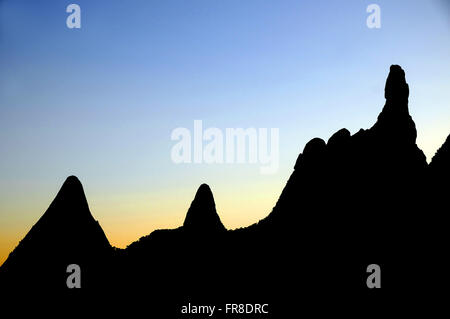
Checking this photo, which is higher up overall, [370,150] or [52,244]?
[370,150]

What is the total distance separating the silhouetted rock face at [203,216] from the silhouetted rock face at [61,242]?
14.1 meters

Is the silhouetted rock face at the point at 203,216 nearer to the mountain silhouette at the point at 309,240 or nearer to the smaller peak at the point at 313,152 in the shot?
the mountain silhouette at the point at 309,240

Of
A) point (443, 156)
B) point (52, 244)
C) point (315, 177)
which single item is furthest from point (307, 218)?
point (52, 244)

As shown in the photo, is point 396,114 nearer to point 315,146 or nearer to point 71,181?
point 315,146

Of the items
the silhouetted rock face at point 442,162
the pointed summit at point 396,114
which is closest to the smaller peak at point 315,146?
the pointed summit at point 396,114

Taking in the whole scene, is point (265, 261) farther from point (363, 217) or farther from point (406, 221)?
point (406, 221)

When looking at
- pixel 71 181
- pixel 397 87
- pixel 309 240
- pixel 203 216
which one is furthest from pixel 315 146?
pixel 71 181

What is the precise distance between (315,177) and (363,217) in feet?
27.7

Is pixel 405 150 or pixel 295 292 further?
pixel 405 150

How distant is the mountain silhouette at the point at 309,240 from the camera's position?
138 ft

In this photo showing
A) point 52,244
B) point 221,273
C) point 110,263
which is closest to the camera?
point 52,244

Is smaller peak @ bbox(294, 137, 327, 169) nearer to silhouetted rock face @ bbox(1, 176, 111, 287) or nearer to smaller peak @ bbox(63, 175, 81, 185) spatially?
silhouetted rock face @ bbox(1, 176, 111, 287)

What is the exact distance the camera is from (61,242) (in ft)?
133

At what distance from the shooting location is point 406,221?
49.8m
